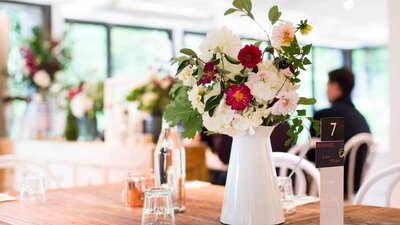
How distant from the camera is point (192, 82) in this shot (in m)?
1.50

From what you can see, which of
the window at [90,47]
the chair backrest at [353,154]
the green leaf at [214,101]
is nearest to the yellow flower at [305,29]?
the green leaf at [214,101]

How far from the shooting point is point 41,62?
5.07m

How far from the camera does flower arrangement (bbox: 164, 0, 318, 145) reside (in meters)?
1.40

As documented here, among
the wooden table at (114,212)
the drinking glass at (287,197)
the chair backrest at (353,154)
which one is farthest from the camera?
the chair backrest at (353,154)

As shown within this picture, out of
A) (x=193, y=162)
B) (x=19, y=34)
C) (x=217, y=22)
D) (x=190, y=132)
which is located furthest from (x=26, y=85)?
(x=190, y=132)

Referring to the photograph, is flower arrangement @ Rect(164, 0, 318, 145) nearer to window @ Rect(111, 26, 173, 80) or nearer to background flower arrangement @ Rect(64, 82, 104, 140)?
background flower arrangement @ Rect(64, 82, 104, 140)

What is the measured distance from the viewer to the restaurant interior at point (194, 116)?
1440 millimetres

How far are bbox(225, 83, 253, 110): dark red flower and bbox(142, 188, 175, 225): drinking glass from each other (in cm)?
29

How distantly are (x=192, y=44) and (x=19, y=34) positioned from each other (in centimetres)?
290

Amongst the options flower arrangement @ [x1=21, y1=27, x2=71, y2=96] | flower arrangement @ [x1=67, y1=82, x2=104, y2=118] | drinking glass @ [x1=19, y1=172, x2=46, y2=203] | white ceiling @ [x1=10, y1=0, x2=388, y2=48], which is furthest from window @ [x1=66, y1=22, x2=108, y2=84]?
drinking glass @ [x1=19, y1=172, x2=46, y2=203]

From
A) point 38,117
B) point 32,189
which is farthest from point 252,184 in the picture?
point 38,117

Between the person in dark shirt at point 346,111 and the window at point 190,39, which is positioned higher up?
the window at point 190,39

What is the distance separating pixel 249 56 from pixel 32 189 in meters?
0.99

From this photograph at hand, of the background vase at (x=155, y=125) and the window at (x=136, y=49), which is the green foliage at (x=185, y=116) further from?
the window at (x=136, y=49)
